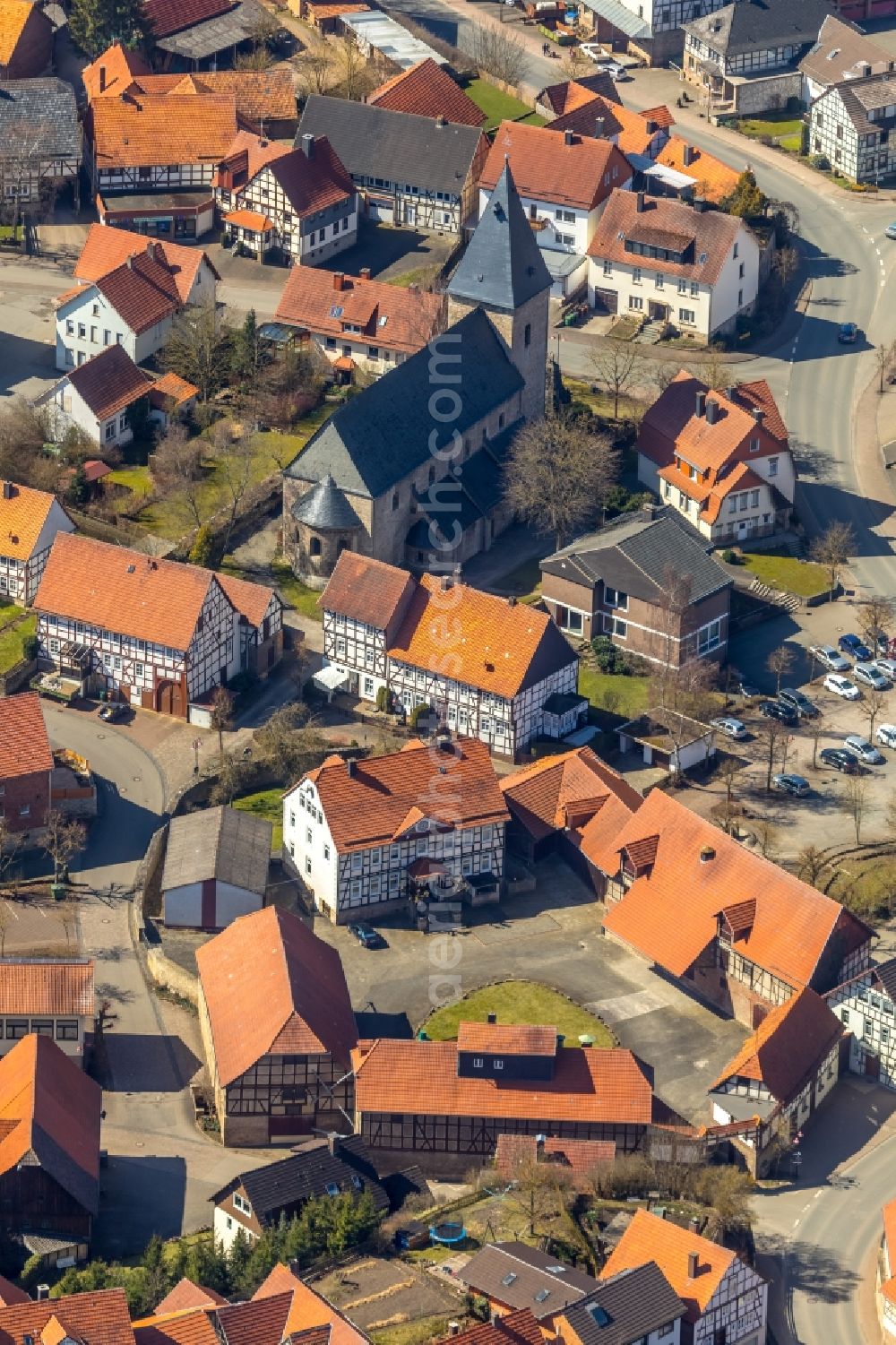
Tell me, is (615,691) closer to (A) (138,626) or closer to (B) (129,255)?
(A) (138,626)

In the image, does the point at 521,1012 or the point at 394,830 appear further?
the point at 394,830

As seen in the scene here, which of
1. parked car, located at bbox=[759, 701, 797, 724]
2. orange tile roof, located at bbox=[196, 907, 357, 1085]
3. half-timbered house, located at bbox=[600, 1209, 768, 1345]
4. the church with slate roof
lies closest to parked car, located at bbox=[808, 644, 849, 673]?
parked car, located at bbox=[759, 701, 797, 724]

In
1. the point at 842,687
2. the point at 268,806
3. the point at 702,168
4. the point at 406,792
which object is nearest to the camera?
the point at 406,792

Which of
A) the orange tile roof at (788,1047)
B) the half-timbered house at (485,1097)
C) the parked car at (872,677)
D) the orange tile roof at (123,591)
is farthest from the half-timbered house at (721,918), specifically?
the orange tile roof at (123,591)

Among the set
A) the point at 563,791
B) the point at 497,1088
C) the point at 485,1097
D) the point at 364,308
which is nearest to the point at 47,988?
the point at 485,1097

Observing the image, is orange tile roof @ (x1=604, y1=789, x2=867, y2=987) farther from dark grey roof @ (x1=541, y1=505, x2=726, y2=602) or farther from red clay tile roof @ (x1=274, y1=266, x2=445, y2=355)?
red clay tile roof @ (x1=274, y1=266, x2=445, y2=355)
